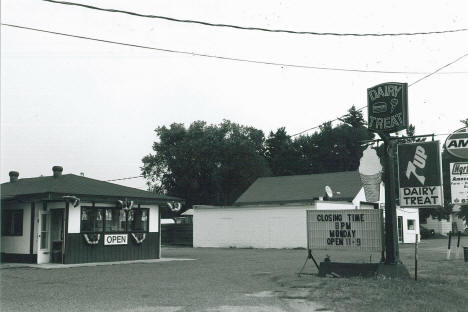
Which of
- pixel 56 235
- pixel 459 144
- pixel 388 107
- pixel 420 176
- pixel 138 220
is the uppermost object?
pixel 388 107

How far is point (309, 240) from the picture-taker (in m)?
17.7

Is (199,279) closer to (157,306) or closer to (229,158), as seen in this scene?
(157,306)

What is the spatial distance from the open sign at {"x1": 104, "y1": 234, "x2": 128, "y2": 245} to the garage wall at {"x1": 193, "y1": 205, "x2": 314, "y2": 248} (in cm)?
1477

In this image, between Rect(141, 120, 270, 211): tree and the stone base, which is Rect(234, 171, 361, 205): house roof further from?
the stone base

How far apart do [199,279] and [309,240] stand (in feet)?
12.3

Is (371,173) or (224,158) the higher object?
(224,158)

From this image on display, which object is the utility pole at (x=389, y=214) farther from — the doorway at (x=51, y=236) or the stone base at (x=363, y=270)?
the doorway at (x=51, y=236)

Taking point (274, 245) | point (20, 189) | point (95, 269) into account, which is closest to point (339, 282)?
point (95, 269)

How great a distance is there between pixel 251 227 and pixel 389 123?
2359 cm

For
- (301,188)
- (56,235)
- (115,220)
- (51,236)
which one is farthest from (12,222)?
(301,188)

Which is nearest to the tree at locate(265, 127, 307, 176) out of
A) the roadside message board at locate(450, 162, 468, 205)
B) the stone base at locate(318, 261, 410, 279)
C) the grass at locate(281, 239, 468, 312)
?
the stone base at locate(318, 261, 410, 279)

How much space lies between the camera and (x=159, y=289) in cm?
1402

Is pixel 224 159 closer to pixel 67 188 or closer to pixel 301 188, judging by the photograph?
pixel 301 188

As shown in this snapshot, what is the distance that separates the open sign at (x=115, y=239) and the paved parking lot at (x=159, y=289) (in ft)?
13.0
